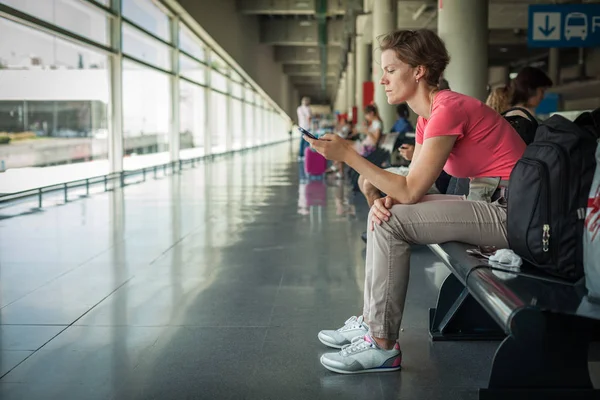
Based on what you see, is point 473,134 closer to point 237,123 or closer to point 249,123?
point 237,123

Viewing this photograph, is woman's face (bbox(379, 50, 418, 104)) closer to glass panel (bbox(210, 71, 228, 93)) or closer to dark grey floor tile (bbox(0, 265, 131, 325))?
dark grey floor tile (bbox(0, 265, 131, 325))

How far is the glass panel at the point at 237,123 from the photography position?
27906 millimetres

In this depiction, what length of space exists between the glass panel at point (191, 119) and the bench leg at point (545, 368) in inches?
650

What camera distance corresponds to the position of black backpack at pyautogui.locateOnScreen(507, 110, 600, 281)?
6.86 feet

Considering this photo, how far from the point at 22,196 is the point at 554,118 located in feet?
26.2

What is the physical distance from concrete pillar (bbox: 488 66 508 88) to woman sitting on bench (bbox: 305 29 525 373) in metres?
36.7

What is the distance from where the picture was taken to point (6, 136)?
8586mm

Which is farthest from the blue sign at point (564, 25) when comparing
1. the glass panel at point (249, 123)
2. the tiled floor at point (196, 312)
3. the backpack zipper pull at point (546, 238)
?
the glass panel at point (249, 123)

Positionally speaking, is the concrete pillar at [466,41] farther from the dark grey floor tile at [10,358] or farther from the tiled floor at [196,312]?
the dark grey floor tile at [10,358]

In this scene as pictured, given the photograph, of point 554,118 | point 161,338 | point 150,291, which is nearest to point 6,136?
point 150,291

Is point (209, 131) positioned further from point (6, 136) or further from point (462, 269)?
point (462, 269)

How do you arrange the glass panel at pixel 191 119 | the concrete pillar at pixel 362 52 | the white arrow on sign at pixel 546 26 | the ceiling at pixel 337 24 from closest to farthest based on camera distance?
the white arrow on sign at pixel 546 26 < the glass panel at pixel 191 119 < the ceiling at pixel 337 24 < the concrete pillar at pixel 362 52

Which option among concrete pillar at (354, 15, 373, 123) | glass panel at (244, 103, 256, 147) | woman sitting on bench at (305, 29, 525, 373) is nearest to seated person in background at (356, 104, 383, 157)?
woman sitting on bench at (305, 29, 525, 373)

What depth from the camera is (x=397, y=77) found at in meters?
2.64
